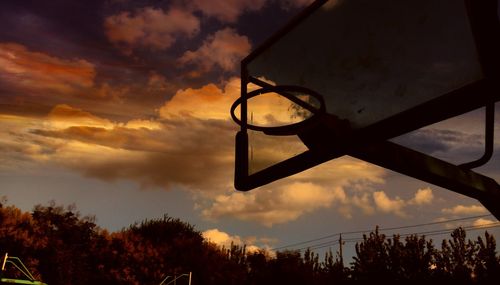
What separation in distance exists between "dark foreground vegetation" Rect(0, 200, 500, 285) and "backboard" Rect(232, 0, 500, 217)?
17.0 meters

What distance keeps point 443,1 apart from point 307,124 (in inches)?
56.1

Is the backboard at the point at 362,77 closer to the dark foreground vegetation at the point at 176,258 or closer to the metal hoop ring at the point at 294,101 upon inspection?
the metal hoop ring at the point at 294,101

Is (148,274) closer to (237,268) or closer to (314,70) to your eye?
(237,268)

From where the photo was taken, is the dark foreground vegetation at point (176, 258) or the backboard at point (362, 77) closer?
the backboard at point (362, 77)

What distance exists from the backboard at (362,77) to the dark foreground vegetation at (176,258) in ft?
55.7

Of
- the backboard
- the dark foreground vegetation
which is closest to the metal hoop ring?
the backboard

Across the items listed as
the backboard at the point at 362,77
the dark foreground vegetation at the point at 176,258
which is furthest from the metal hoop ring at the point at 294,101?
the dark foreground vegetation at the point at 176,258

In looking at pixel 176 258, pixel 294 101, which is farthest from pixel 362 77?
pixel 176 258

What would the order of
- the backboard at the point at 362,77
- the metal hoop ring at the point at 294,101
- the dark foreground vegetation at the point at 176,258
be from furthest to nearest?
the dark foreground vegetation at the point at 176,258
the metal hoop ring at the point at 294,101
the backboard at the point at 362,77

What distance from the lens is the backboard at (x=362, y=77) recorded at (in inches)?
114

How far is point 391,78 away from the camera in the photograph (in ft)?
11.5

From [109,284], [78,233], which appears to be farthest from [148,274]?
[78,233]

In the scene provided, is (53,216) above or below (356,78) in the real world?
above

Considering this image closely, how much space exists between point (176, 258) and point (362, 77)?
2666 cm
